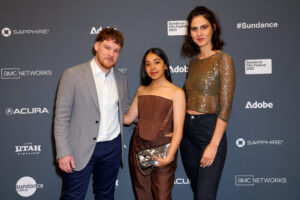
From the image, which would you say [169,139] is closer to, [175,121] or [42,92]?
[175,121]

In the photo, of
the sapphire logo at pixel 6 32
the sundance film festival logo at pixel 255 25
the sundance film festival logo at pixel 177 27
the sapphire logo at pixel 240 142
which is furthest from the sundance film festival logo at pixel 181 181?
the sapphire logo at pixel 6 32

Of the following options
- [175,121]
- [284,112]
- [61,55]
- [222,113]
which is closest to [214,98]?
[222,113]

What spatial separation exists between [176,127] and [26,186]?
2.02 meters

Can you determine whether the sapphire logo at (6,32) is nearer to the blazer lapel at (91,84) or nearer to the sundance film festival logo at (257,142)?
the blazer lapel at (91,84)

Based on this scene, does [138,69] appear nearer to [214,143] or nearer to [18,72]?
[214,143]

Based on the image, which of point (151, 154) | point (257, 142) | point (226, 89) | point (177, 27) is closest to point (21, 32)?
point (177, 27)

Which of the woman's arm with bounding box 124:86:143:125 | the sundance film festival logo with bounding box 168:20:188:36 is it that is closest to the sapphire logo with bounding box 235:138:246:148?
the woman's arm with bounding box 124:86:143:125

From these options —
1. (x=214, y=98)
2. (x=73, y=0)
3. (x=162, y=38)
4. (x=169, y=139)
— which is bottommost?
(x=169, y=139)

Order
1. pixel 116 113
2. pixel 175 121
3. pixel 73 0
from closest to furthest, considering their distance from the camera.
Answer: pixel 175 121, pixel 116 113, pixel 73 0

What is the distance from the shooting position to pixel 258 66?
2.66 meters

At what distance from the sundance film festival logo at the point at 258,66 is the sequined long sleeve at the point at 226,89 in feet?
3.22

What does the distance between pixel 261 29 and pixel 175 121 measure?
1.61 m

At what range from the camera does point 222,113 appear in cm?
179

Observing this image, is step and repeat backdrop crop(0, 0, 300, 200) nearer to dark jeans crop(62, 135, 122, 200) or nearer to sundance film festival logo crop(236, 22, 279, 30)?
sundance film festival logo crop(236, 22, 279, 30)
